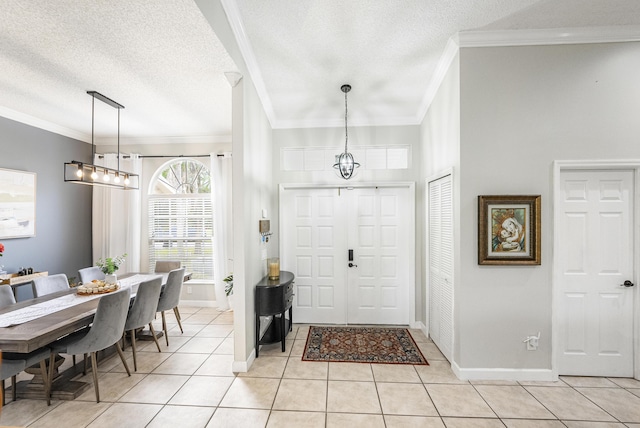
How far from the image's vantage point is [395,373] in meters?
2.94

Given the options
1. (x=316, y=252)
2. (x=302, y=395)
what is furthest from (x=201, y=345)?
(x=316, y=252)

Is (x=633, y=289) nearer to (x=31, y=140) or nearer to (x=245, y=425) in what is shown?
(x=245, y=425)

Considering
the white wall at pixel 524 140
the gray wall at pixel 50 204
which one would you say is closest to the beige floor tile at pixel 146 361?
the gray wall at pixel 50 204

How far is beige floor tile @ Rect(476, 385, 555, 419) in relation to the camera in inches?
90.2

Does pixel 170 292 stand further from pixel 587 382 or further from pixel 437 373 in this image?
pixel 587 382

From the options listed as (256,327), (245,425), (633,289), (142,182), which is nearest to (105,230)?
(142,182)

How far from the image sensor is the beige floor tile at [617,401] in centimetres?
228

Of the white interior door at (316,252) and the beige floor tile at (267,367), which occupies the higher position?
the white interior door at (316,252)

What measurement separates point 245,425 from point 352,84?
3.52 metres

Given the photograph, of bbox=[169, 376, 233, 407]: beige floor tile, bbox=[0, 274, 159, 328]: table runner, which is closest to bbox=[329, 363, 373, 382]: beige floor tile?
bbox=[169, 376, 233, 407]: beige floor tile

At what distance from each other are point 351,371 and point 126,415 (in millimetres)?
1961

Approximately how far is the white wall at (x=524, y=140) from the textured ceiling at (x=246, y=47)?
32cm

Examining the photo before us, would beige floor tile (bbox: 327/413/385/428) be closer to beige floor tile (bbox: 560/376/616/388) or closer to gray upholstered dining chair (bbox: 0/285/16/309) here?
beige floor tile (bbox: 560/376/616/388)

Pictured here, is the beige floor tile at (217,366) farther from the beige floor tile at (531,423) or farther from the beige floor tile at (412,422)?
the beige floor tile at (531,423)
